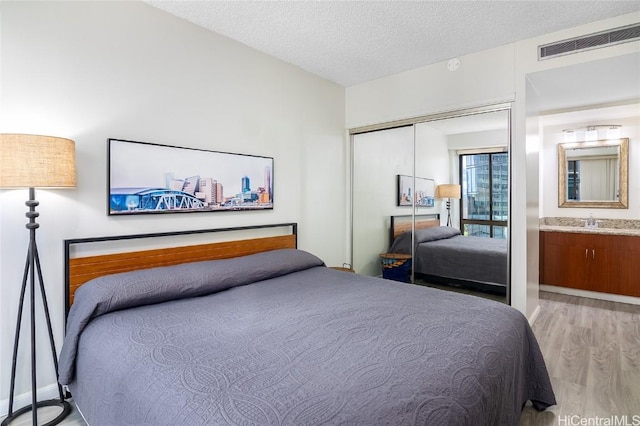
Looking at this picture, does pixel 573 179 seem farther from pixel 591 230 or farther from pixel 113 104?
pixel 113 104

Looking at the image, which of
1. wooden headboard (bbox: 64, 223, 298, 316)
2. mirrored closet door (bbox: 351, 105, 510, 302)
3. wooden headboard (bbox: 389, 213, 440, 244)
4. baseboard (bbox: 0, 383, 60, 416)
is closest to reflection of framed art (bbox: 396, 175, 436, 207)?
mirrored closet door (bbox: 351, 105, 510, 302)

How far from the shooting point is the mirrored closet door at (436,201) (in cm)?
324

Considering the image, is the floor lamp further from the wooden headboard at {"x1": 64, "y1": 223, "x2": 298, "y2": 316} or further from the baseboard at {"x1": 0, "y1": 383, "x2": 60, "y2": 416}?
the wooden headboard at {"x1": 64, "y1": 223, "x2": 298, "y2": 316}

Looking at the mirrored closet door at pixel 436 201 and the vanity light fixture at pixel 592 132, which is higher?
the vanity light fixture at pixel 592 132

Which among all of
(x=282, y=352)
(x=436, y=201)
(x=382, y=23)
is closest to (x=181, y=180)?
(x=282, y=352)

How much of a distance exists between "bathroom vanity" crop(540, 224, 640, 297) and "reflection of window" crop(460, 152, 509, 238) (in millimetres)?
1732

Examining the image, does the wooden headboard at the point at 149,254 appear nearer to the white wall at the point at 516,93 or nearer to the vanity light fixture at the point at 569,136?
the white wall at the point at 516,93

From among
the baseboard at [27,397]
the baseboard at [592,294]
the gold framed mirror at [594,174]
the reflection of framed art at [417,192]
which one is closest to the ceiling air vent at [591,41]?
the reflection of framed art at [417,192]

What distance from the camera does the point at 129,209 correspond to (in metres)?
2.40

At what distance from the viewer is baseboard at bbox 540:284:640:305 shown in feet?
13.3

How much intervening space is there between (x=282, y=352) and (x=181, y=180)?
1.74 m

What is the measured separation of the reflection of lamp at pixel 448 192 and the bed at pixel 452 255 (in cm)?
20

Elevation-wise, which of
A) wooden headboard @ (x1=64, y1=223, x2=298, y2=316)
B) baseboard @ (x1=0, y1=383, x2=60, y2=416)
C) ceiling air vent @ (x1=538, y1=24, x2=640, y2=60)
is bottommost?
baseboard @ (x1=0, y1=383, x2=60, y2=416)

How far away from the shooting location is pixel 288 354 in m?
1.40
